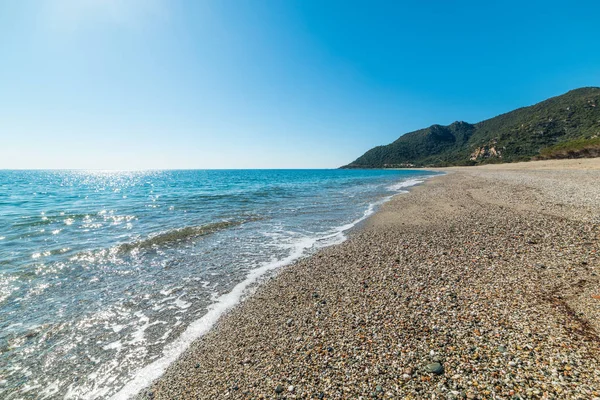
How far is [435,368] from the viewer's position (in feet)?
12.7

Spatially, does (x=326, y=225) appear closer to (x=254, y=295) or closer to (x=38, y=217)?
(x=254, y=295)

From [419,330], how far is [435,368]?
3.58 feet

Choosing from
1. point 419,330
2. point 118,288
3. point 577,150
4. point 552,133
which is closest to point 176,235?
point 118,288

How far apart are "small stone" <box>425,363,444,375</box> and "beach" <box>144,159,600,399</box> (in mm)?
16

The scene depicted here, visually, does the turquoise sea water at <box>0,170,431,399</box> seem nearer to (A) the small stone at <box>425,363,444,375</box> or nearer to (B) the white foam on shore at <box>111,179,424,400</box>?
(B) the white foam on shore at <box>111,179,424,400</box>

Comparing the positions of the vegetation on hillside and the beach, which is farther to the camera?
the vegetation on hillside

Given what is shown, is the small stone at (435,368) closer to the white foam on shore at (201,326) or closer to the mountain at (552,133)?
the white foam on shore at (201,326)

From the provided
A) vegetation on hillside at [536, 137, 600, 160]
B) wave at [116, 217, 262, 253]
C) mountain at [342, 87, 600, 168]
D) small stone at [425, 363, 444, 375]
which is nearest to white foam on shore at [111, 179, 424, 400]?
small stone at [425, 363, 444, 375]

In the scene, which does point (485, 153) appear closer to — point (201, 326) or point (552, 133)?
point (552, 133)

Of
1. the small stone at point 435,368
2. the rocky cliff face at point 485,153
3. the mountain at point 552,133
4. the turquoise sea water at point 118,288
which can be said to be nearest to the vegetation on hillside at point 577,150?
the mountain at point 552,133

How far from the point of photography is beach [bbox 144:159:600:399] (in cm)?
371

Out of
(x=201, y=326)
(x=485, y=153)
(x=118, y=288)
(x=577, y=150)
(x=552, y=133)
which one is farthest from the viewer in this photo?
(x=485, y=153)

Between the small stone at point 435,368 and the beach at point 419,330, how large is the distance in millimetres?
16

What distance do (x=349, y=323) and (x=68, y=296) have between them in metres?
9.53
